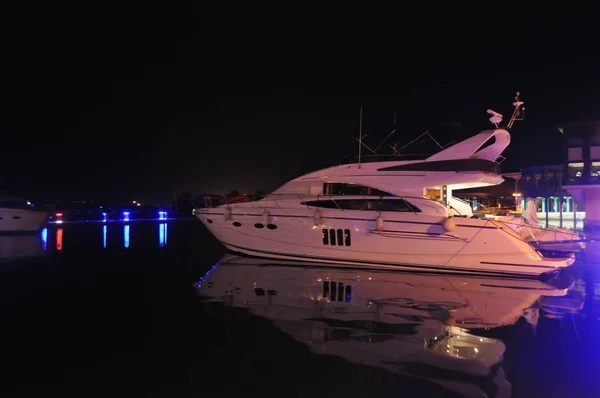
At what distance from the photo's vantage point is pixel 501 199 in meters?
41.2

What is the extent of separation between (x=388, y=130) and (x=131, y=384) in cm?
1151

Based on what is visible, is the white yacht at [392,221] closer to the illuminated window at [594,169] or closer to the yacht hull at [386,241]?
the yacht hull at [386,241]

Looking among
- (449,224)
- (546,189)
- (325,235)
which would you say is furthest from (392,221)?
(546,189)

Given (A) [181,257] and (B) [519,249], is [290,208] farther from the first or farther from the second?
(B) [519,249]


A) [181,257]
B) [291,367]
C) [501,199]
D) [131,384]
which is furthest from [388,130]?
[501,199]

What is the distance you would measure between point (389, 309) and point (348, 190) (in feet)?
19.8

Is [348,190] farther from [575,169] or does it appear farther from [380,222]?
[575,169]

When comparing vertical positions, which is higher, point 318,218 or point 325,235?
point 318,218

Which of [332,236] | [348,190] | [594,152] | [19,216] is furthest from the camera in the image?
[594,152]

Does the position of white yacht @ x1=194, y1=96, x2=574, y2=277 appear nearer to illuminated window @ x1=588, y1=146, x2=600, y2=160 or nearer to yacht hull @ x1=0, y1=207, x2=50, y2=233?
yacht hull @ x1=0, y1=207, x2=50, y2=233

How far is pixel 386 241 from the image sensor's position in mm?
12281

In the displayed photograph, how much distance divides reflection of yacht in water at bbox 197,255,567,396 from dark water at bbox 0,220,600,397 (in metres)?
0.04

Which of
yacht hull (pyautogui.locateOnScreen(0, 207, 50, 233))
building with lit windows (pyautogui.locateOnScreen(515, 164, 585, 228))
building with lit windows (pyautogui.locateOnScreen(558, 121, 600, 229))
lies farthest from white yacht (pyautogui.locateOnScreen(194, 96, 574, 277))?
building with lit windows (pyautogui.locateOnScreen(515, 164, 585, 228))

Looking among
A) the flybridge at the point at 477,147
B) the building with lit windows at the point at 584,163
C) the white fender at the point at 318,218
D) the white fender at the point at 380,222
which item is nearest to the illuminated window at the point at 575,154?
the building with lit windows at the point at 584,163
